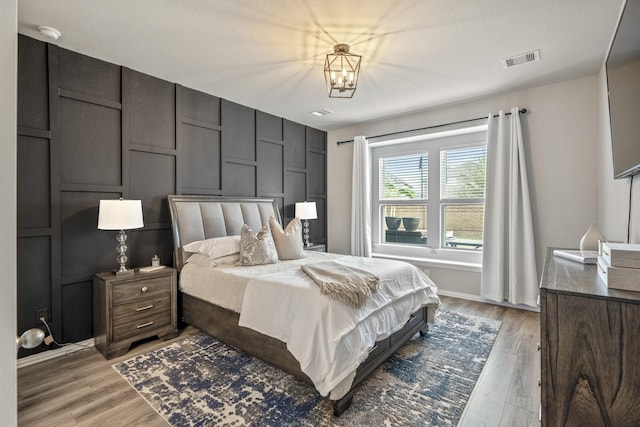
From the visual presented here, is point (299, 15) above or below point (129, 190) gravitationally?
above

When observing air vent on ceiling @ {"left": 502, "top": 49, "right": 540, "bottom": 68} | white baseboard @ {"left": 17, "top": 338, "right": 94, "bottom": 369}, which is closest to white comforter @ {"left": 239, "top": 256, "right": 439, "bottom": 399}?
white baseboard @ {"left": 17, "top": 338, "right": 94, "bottom": 369}

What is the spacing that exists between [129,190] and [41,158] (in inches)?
27.2

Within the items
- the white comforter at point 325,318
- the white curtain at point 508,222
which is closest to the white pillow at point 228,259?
the white comforter at point 325,318

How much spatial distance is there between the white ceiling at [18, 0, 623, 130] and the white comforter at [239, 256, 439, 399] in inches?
75.4

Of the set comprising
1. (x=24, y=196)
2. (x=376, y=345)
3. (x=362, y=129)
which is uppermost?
(x=362, y=129)

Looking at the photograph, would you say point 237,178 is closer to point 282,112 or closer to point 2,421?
point 282,112

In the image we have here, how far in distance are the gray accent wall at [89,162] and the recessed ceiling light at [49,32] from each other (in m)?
0.18

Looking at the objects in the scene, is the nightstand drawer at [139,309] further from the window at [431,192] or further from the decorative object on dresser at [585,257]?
the window at [431,192]

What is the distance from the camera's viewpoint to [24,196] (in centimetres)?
241

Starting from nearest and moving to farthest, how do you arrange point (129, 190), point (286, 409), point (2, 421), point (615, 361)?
1. point (2, 421)
2. point (615, 361)
3. point (286, 409)
4. point (129, 190)

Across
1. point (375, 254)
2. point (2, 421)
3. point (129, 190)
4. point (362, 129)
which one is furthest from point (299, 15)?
point (375, 254)

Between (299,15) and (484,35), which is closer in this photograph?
(299,15)

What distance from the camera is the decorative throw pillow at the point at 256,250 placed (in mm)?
2975

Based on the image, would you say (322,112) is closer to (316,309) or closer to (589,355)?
(316,309)
